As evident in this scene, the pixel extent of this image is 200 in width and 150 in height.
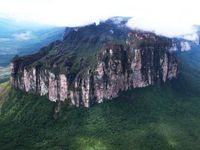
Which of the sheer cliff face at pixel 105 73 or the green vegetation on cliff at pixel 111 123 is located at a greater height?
the sheer cliff face at pixel 105 73

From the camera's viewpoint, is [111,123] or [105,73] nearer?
[111,123]

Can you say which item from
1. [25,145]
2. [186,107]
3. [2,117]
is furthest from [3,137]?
[186,107]

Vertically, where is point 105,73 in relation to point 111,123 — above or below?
above

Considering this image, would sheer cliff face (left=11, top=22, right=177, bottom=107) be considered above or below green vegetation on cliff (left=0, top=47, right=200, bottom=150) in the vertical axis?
above

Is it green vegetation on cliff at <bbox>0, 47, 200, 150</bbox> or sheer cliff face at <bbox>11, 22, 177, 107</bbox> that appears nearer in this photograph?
green vegetation on cliff at <bbox>0, 47, 200, 150</bbox>

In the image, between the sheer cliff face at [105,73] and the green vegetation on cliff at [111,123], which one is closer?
the green vegetation on cliff at [111,123]

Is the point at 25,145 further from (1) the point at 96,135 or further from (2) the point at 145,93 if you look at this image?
(2) the point at 145,93
